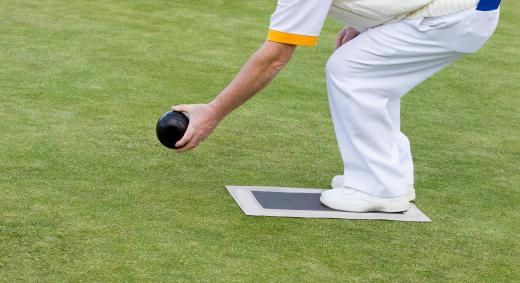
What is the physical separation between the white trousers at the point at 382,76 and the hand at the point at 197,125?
625 mm

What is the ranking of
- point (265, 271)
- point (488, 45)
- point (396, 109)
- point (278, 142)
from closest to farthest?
point (265, 271) → point (396, 109) → point (278, 142) → point (488, 45)

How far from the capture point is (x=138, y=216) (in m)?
4.38

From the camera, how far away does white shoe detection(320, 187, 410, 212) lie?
4.70 meters

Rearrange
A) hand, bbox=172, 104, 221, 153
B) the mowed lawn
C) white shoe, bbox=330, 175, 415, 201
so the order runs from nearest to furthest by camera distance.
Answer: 1. the mowed lawn
2. hand, bbox=172, 104, 221, 153
3. white shoe, bbox=330, 175, 415, 201

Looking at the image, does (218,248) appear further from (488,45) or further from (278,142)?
(488,45)

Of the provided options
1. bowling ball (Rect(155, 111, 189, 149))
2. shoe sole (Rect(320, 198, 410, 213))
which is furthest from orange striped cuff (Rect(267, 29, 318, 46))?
shoe sole (Rect(320, 198, 410, 213))

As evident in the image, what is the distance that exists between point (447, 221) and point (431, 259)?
0.50m

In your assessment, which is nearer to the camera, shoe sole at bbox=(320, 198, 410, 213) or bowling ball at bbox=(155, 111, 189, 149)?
bowling ball at bbox=(155, 111, 189, 149)

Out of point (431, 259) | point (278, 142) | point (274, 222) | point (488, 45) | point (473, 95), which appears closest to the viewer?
point (431, 259)

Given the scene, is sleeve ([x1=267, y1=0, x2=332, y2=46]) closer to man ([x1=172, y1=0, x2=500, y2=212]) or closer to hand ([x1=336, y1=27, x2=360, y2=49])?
man ([x1=172, y1=0, x2=500, y2=212])

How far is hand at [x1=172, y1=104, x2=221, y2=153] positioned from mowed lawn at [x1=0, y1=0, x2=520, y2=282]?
33 cm

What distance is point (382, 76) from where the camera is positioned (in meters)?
4.64

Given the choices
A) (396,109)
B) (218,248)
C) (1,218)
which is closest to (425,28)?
(396,109)

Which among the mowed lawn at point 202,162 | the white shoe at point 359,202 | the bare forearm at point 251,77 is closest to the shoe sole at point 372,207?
the white shoe at point 359,202
